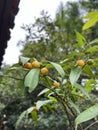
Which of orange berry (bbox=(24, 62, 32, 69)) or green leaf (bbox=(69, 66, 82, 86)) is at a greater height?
orange berry (bbox=(24, 62, 32, 69))

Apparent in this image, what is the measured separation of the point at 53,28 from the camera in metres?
7.80

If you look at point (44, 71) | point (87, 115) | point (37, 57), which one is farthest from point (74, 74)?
point (37, 57)

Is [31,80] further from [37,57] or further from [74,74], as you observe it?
[37,57]

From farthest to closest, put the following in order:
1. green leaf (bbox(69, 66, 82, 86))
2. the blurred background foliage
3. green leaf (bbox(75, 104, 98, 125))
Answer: the blurred background foliage, green leaf (bbox(69, 66, 82, 86)), green leaf (bbox(75, 104, 98, 125))

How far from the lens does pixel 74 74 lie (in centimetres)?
134

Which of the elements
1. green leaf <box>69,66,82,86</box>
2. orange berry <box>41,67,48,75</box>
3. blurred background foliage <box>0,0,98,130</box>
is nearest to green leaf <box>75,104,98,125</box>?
green leaf <box>69,66,82,86</box>

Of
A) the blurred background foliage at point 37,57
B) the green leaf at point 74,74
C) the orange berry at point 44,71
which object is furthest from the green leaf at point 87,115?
the blurred background foliage at point 37,57

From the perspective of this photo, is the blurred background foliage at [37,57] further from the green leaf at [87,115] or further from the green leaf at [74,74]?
the green leaf at [87,115]

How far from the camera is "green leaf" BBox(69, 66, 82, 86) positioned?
131cm

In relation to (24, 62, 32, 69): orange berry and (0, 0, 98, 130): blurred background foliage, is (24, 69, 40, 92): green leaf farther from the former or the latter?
(0, 0, 98, 130): blurred background foliage

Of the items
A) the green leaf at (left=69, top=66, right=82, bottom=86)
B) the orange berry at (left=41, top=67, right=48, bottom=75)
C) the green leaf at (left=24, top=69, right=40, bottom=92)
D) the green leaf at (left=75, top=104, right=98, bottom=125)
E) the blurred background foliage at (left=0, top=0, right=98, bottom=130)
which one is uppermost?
the blurred background foliage at (left=0, top=0, right=98, bottom=130)

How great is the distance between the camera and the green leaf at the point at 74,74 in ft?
4.31

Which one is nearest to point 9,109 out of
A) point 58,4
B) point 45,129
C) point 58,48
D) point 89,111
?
point 45,129

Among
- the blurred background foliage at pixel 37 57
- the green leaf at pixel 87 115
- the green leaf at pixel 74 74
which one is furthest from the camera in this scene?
the blurred background foliage at pixel 37 57
